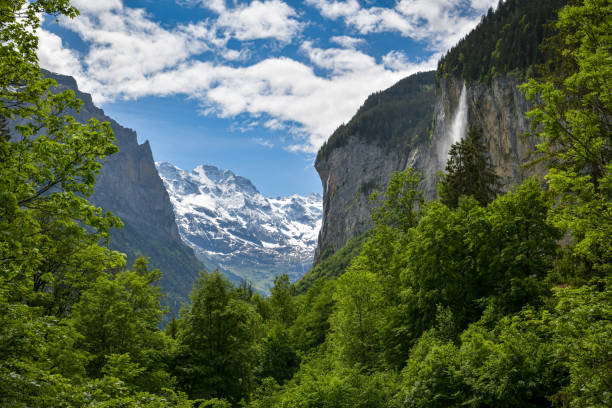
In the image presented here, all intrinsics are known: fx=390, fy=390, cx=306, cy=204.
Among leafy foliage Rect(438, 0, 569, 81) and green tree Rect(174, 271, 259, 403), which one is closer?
green tree Rect(174, 271, 259, 403)

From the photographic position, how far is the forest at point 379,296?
9.47m

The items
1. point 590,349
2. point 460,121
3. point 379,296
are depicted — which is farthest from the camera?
point 460,121

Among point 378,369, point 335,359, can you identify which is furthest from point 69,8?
point 335,359

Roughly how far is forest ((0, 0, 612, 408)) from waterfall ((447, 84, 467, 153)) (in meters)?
87.3

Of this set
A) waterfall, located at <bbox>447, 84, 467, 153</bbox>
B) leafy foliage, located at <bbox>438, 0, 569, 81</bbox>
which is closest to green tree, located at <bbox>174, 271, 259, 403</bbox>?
A: leafy foliage, located at <bbox>438, 0, 569, 81</bbox>

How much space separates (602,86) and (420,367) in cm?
1379

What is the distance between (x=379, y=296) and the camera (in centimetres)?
3206

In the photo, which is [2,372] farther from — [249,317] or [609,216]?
[249,317]

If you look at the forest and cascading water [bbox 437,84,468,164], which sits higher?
cascading water [bbox 437,84,468,164]

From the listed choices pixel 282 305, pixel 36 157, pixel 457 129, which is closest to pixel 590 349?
pixel 36 157

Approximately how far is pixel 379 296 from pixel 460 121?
334 feet

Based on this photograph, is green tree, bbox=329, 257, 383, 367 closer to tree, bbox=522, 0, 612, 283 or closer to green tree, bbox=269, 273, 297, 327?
tree, bbox=522, 0, 612, 283

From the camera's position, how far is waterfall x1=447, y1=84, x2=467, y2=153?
115 meters

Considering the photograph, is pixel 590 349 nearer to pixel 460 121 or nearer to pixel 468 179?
pixel 468 179
